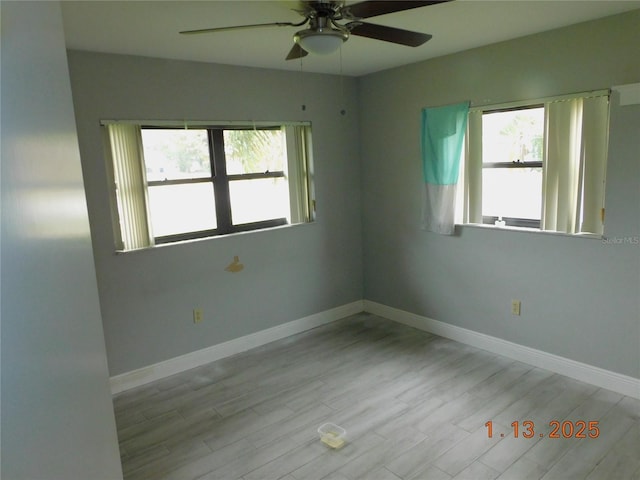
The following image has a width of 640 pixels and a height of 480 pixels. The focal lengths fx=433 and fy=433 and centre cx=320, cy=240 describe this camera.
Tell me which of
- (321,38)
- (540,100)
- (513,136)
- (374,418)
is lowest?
(374,418)

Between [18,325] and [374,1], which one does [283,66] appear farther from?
[18,325]

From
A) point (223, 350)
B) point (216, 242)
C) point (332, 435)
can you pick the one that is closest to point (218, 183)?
point (216, 242)

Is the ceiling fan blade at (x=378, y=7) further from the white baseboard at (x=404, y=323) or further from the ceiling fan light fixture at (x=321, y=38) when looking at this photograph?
the white baseboard at (x=404, y=323)

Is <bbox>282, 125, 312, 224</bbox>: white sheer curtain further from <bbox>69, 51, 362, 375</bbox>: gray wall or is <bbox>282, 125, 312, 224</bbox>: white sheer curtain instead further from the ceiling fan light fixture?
the ceiling fan light fixture

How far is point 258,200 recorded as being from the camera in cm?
396

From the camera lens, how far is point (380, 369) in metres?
3.48

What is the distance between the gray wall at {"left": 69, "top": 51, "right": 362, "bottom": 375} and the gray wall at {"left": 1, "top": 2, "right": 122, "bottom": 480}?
1924 millimetres

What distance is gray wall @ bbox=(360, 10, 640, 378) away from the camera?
2789 millimetres

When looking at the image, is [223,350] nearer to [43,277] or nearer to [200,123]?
[200,123]

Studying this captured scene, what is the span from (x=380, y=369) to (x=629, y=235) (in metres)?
1.98

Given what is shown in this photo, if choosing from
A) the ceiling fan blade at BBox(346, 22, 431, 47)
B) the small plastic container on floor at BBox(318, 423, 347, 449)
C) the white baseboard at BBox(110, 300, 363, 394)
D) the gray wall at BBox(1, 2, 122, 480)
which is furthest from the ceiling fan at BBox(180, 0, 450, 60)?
the white baseboard at BBox(110, 300, 363, 394)

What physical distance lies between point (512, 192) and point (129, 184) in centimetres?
295

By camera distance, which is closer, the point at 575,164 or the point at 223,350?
the point at 575,164

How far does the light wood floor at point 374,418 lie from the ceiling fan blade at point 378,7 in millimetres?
2262
